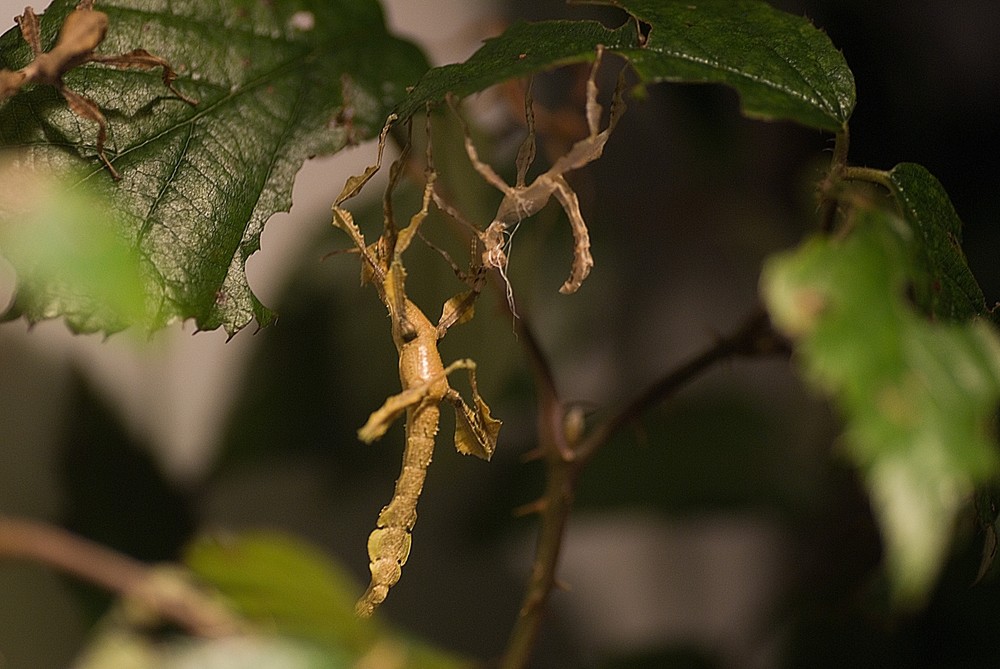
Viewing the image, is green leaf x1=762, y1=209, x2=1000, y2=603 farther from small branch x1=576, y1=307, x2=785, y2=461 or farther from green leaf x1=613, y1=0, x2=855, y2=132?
small branch x1=576, y1=307, x2=785, y2=461

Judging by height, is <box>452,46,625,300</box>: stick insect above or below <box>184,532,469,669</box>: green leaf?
above

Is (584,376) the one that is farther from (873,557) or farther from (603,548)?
(873,557)

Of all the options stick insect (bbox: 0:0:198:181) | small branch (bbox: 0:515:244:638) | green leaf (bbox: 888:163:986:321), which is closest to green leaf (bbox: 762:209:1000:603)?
green leaf (bbox: 888:163:986:321)

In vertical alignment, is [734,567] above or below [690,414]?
below

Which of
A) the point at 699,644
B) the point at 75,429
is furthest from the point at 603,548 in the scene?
the point at 75,429

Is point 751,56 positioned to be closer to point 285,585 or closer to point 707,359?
point 707,359

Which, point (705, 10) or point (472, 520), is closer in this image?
point (705, 10)

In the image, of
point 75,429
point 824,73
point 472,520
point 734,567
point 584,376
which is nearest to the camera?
point 824,73
